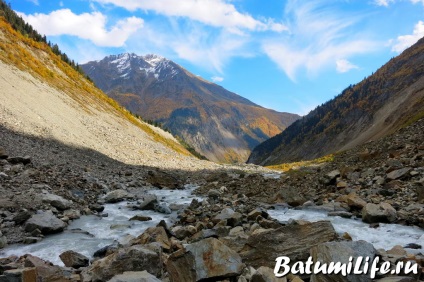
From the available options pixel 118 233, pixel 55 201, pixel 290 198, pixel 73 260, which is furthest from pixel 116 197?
pixel 73 260

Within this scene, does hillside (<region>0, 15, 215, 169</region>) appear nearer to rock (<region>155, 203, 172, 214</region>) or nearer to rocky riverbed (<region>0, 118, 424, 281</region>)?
rocky riverbed (<region>0, 118, 424, 281</region>)

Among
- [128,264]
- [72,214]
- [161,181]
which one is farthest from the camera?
[161,181]

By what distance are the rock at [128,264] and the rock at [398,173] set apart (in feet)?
50.7

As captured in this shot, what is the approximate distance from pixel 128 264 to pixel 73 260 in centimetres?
268

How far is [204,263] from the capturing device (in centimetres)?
737

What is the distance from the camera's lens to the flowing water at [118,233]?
1077cm

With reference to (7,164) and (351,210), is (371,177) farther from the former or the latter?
(7,164)

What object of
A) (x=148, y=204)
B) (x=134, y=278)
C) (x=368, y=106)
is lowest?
(x=148, y=204)

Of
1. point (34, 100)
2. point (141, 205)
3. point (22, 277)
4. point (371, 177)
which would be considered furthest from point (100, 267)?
point (34, 100)

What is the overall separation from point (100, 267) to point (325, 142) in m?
175

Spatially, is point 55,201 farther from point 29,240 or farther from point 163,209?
point 163,209

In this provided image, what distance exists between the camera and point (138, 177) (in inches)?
1303

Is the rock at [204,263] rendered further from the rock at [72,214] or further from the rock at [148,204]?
the rock at [148,204]

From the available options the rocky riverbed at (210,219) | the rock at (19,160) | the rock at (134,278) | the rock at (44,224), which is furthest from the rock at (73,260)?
the rock at (19,160)
